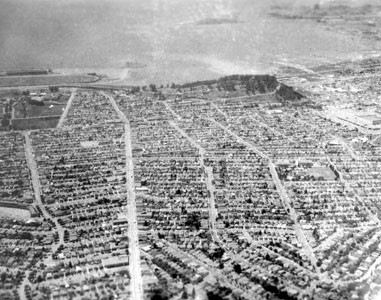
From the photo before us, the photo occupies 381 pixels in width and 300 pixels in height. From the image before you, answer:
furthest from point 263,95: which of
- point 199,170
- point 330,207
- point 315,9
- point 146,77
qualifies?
point 315,9

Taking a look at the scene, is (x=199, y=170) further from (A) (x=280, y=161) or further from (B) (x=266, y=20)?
(B) (x=266, y=20)

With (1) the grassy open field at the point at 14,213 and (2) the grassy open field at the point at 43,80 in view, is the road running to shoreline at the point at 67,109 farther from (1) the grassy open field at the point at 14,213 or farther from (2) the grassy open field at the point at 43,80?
(1) the grassy open field at the point at 14,213

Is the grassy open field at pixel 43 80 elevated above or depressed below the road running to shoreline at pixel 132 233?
above

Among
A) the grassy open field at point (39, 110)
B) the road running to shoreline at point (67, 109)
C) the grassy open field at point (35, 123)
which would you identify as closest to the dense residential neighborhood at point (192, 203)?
the road running to shoreline at point (67, 109)

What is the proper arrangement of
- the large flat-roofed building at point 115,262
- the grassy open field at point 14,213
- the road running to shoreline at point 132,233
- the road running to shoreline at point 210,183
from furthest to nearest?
the grassy open field at point 14,213, the road running to shoreline at point 210,183, the large flat-roofed building at point 115,262, the road running to shoreline at point 132,233

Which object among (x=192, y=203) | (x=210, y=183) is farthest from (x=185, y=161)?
(x=192, y=203)
